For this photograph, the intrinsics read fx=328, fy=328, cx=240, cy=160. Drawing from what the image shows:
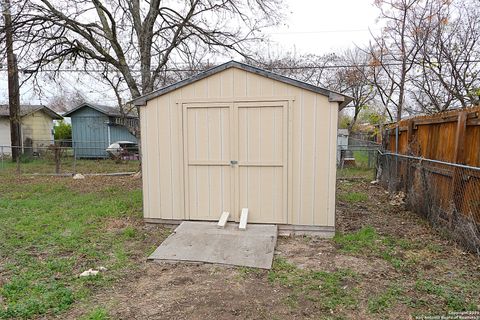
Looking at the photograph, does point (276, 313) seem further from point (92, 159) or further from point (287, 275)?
point (92, 159)

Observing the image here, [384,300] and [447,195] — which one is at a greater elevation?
[447,195]

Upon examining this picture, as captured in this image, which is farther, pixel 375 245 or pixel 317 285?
pixel 375 245

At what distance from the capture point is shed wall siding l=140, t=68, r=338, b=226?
494 centimetres

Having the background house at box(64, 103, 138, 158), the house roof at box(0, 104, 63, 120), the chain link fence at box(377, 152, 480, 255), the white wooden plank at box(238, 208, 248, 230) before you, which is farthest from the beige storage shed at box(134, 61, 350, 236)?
the house roof at box(0, 104, 63, 120)

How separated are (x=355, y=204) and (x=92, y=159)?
14.7 m

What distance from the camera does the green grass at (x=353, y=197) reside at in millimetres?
7600

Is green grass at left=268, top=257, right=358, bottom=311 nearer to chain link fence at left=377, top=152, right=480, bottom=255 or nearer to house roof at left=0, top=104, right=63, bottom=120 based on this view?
chain link fence at left=377, top=152, right=480, bottom=255

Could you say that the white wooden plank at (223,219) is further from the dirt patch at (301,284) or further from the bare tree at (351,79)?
the bare tree at (351,79)

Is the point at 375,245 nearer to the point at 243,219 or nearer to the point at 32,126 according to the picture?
the point at 243,219

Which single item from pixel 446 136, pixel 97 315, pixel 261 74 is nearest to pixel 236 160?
pixel 261 74

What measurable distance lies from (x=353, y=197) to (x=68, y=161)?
13.6 m

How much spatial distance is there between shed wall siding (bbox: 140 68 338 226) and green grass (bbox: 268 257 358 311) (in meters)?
1.35

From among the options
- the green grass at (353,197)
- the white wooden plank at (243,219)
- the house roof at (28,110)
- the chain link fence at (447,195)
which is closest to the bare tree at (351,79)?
the green grass at (353,197)

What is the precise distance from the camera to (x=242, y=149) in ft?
17.2
